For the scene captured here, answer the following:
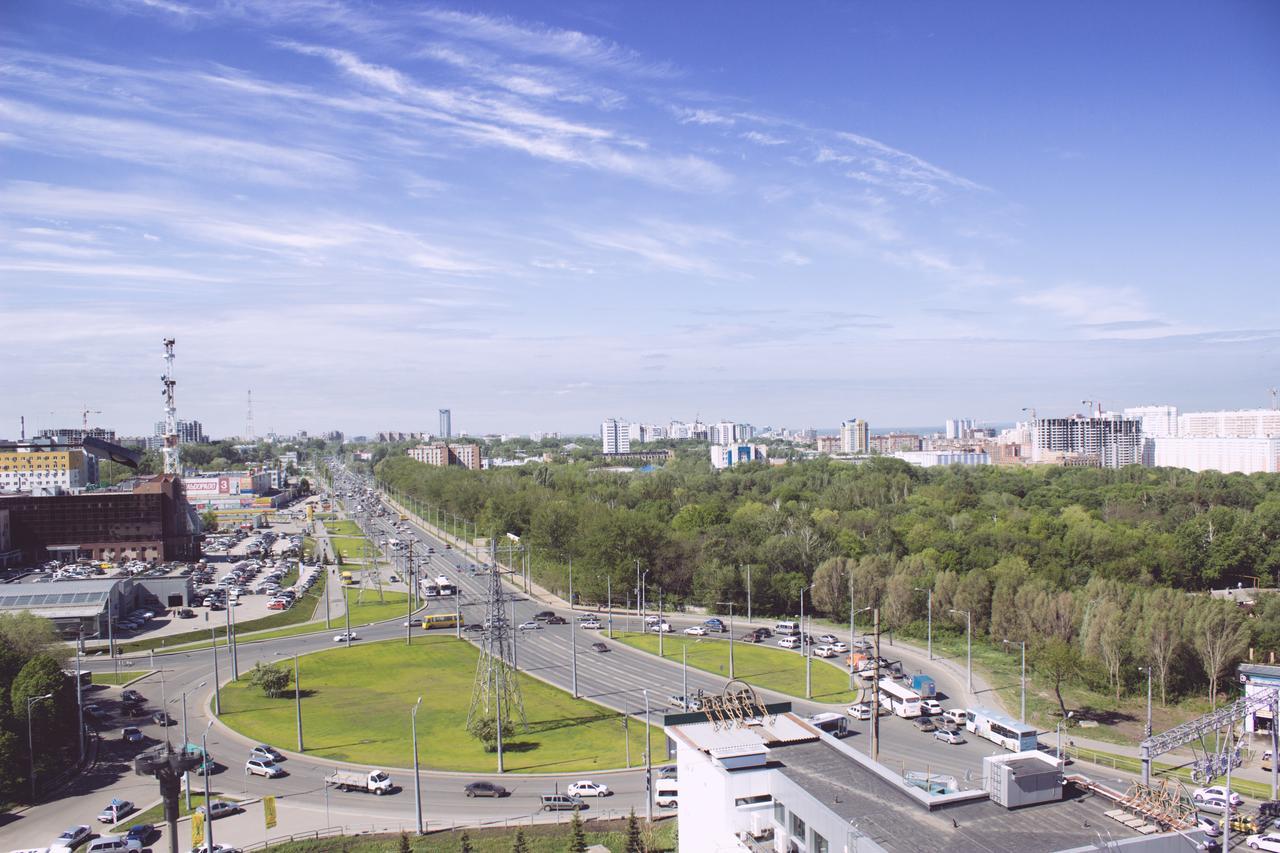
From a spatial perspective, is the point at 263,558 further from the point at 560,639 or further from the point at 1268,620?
the point at 1268,620

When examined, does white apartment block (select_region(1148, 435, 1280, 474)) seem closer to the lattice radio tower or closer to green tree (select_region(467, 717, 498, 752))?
the lattice radio tower

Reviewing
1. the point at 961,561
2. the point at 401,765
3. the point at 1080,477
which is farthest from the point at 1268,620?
the point at 1080,477

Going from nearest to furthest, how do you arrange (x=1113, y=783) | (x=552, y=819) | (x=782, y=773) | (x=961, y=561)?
(x=782, y=773)
(x=552, y=819)
(x=1113, y=783)
(x=961, y=561)

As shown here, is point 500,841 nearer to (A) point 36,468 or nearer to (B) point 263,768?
(B) point 263,768

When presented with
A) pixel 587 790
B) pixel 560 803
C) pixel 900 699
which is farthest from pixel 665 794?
pixel 900 699

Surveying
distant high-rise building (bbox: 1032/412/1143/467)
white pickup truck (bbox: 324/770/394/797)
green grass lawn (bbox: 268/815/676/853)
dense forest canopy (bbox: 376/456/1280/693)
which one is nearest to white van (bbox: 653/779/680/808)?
green grass lawn (bbox: 268/815/676/853)

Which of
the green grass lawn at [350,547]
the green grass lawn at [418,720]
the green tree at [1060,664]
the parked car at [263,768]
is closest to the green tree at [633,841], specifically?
the green grass lawn at [418,720]

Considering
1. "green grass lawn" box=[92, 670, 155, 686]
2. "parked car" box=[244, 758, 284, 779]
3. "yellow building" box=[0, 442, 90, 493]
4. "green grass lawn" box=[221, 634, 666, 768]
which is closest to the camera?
"parked car" box=[244, 758, 284, 779]
